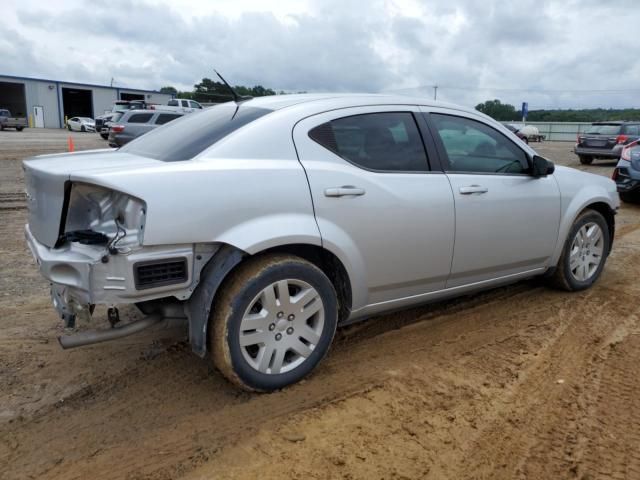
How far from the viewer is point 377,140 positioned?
3451 millimetres

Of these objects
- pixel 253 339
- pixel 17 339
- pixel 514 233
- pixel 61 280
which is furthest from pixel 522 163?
pixel 17 339

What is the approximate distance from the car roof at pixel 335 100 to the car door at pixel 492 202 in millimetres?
190

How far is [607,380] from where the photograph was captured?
3242mm

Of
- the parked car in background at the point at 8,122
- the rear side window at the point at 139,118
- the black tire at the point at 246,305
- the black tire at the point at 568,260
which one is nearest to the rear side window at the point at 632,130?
the black tire at the point at 568,260

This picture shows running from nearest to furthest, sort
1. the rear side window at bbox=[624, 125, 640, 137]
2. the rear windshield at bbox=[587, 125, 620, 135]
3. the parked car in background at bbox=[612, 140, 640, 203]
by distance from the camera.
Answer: the parked car in background at bbox=[612, 140, 640, 203] → the rear side window at bbox=[624, 125, 640, 137] → the rear windshield at bbox=[587, 125, 620, 135]

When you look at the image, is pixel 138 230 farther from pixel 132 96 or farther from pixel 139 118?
pixel 132 96

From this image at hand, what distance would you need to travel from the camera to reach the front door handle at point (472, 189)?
145 inches

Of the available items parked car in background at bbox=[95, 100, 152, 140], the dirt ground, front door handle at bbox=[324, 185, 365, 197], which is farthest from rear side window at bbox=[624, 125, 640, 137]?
parked car in background at bbox=[95, 100, 152, 140]

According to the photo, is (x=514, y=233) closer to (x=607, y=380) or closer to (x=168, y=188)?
(x=607, y=380)

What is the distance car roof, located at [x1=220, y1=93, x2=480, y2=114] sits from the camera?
335cm

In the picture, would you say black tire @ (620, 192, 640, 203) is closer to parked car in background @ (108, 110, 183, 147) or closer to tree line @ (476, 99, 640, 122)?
parked car in background @ (108, 110, 183, 147)

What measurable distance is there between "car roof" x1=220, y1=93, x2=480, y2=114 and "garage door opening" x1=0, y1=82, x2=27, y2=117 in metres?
57.1

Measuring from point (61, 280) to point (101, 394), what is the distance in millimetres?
798

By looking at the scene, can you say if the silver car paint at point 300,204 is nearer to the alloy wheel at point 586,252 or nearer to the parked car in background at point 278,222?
the parked car in background at point 278,222
